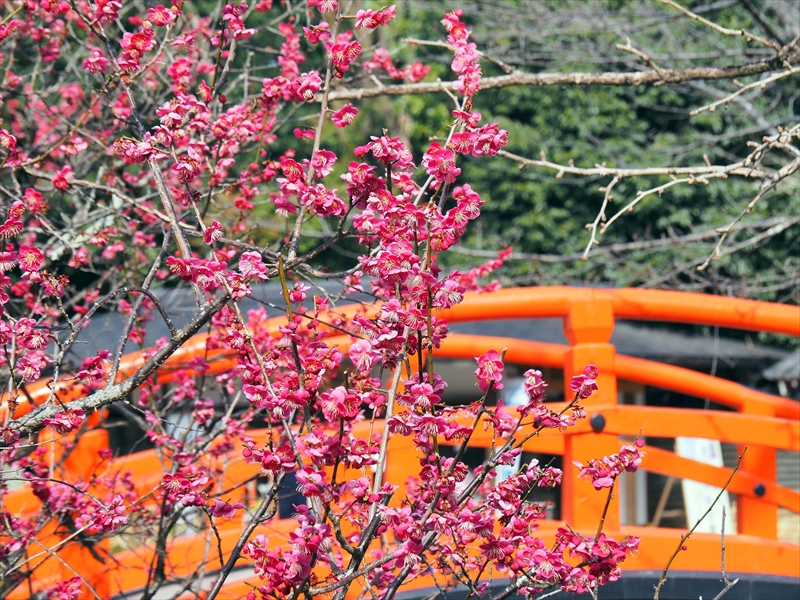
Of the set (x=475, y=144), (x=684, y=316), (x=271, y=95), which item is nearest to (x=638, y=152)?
(x=684, y=316)

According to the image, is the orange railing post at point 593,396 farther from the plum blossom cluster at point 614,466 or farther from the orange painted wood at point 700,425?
the plum blossom cluster at point 614,466

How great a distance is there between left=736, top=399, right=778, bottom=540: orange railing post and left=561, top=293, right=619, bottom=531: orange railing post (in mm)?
807

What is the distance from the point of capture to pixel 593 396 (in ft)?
10.5

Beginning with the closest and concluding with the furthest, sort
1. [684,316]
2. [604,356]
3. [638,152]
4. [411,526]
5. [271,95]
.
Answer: [411,526] → [271,95] → [604,356] → [684,316] → [638,152]

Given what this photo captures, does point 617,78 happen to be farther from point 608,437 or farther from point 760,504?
point 760,504

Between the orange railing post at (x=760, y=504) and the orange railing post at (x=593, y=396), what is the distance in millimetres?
807

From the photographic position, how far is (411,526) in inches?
64.9

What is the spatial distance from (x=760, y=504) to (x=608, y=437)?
3.06ft

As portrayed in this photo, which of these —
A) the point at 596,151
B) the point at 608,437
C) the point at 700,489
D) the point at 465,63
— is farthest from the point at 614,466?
the point at 596,151

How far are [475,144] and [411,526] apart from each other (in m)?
0.79

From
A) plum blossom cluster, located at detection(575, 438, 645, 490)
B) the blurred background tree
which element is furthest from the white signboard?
plum blossom cluster, located at detection(575, 438, 645, 490)

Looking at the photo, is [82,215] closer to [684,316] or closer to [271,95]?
[271,95]

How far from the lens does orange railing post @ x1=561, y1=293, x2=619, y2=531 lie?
3.10 metres

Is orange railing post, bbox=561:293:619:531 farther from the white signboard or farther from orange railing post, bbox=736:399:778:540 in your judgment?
the white signboard
